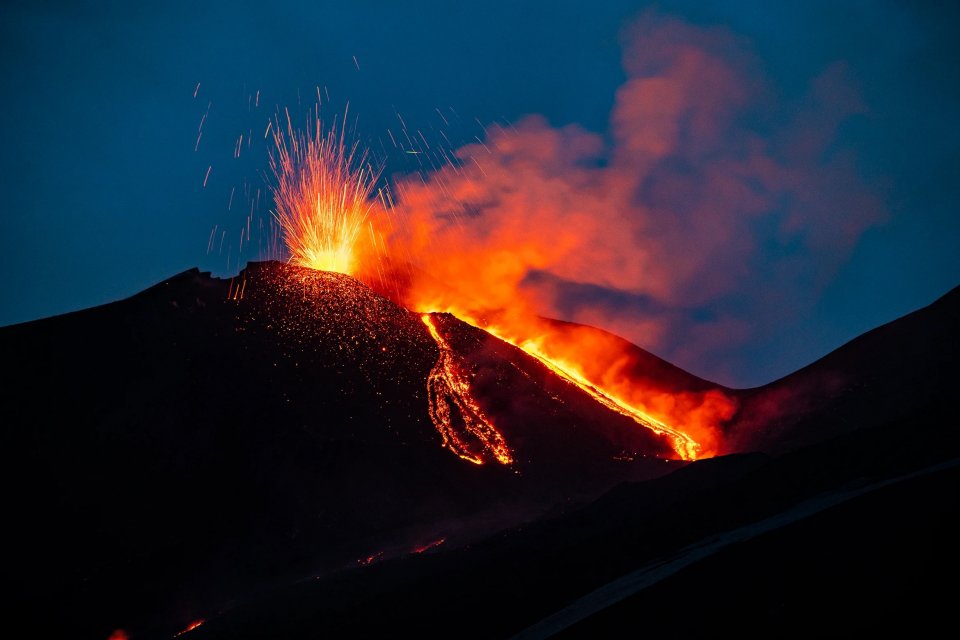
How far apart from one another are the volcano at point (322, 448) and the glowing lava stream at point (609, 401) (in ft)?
1.64

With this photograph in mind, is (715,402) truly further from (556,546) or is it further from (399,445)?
(556,546)

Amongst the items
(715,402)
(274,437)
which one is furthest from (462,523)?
(715,402)

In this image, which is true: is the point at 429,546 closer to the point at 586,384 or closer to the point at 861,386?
the point at 586,384

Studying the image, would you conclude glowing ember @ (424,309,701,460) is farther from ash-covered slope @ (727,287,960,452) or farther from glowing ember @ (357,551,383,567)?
glowing ember @ (357,551,383,567)

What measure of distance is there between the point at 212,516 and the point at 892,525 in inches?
725

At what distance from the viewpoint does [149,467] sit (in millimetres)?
21094

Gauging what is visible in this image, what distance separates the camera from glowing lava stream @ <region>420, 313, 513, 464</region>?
2209 cm

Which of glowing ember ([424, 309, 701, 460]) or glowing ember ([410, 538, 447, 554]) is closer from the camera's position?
glowing ember ([410, 538, 447, 554])

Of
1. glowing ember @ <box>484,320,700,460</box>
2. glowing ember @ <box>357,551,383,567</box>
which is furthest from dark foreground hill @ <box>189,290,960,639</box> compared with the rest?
glowing ember @ <box>484,320,700,460</box>

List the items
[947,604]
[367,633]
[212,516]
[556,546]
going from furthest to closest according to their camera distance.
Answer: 1. [212,516]
2. [556,546]
3. [367,633]
4. [947,604]

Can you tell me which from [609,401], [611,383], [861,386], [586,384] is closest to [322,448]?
[609,401]

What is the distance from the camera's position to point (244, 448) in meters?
21.9

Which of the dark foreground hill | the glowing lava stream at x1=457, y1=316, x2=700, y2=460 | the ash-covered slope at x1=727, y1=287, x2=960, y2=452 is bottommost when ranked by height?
the dark foreground hill

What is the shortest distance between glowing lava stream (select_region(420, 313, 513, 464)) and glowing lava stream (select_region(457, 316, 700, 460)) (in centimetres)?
345
